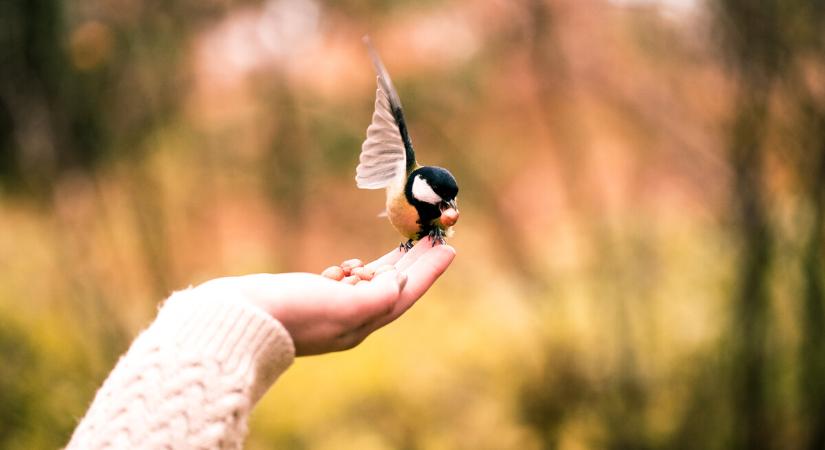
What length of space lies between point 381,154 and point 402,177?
0.05 meters

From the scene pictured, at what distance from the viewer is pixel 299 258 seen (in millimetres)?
3643

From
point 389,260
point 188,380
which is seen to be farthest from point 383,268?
point 188,380

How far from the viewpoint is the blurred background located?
6.52 ft

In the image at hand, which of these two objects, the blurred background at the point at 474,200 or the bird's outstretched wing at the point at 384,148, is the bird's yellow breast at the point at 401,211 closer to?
the bird's outstretched wing at the point at 384,148

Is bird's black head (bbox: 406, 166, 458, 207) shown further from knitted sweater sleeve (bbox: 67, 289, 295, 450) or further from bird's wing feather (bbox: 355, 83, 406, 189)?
knitted sweater sleeve (bbox: 67, 289, 295, 450)

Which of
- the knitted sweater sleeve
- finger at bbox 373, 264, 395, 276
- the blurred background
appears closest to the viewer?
the knitted sweater sleeve

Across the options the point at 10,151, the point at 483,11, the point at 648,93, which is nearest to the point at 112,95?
the point at 10,151

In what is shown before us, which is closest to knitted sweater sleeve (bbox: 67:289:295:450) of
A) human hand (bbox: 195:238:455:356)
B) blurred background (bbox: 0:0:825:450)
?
human hand (bbox: 195:238:455:356)

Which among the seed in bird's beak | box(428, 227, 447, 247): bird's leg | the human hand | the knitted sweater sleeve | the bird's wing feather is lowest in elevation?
the knitted sweater sleeve

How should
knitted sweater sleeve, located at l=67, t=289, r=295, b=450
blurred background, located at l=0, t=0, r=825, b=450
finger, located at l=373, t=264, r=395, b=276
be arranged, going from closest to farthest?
knitted sweater sleeve, located at l=67, t=289, r=295, b=450 → finger, located at l=373, t=264, r=395, b=276 → blurred background, located at l=0, t=0, r=825, b=450

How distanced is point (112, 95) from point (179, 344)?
225 cm

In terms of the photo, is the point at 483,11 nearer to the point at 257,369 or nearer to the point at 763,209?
the point at 763,209

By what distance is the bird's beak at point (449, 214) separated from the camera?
71cm

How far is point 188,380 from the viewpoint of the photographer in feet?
1.98
